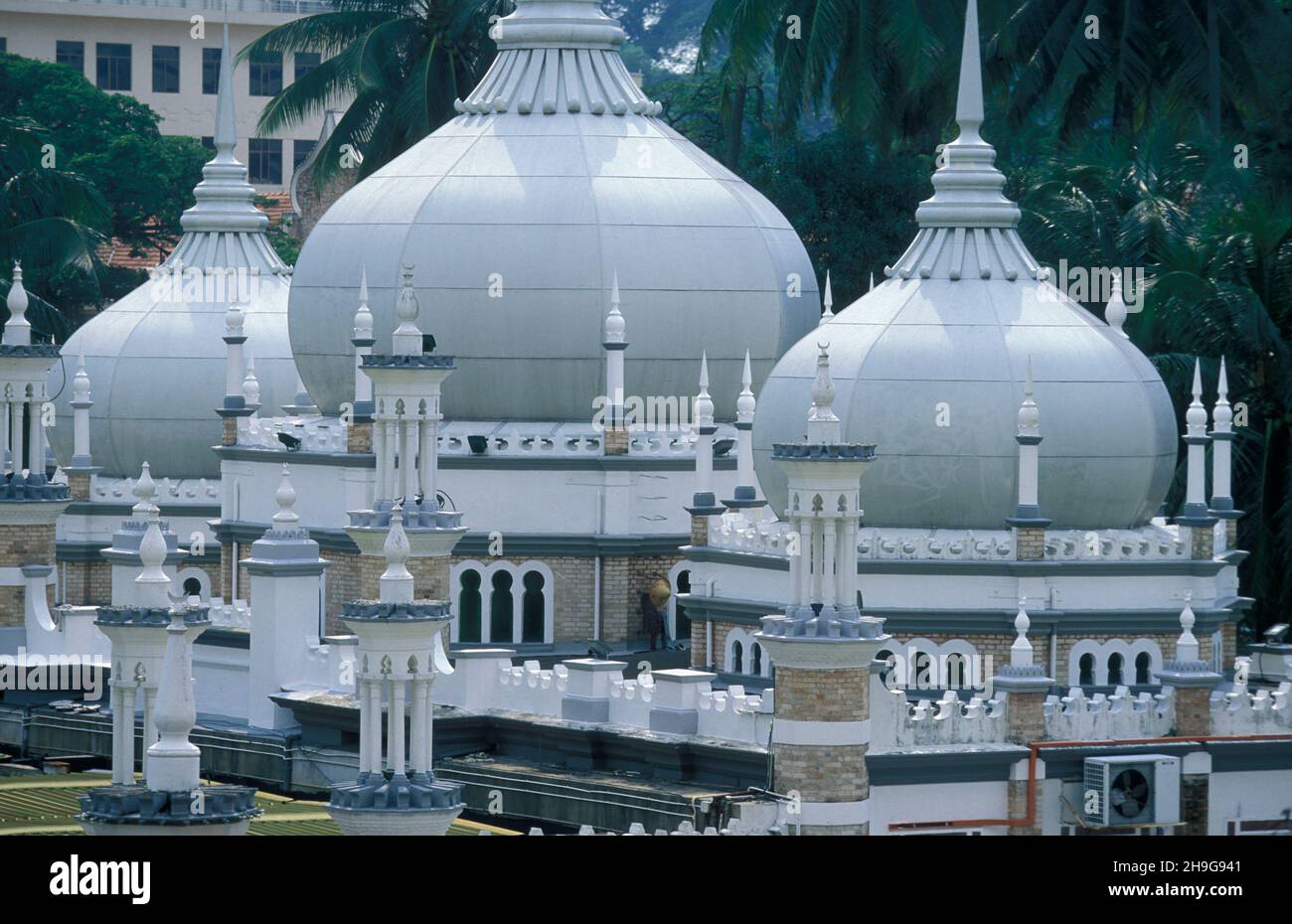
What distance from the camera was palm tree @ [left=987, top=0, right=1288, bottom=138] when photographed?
76062 mm

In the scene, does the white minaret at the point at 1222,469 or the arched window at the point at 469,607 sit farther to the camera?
the arched window at the point at 469,607

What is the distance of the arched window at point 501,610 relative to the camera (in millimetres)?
60844

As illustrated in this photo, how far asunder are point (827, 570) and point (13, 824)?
1051 centimetres

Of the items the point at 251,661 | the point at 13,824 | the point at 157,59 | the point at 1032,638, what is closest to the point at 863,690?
the point at 1032,638

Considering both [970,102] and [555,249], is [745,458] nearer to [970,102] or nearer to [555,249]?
[970,102]

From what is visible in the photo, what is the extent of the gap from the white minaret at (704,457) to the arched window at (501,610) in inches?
135

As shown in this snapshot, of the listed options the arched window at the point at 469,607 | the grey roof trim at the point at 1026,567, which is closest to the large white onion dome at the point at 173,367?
the arched window at the point at 469,607

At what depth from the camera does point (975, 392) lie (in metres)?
52.9

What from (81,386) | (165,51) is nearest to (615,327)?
(81,386)

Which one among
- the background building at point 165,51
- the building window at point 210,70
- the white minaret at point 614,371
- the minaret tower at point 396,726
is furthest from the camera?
the building window at point 210,70

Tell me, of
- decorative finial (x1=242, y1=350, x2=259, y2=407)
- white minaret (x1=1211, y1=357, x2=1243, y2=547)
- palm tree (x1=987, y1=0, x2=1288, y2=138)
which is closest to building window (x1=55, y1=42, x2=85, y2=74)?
palm tree (x1=987, y1=0, x2=1288, y2=138)

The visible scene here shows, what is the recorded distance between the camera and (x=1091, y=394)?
5347cm

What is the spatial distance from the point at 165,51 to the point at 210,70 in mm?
1844

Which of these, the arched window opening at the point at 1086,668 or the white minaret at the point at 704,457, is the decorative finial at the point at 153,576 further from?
the arched window opening at the point at 1086,668
